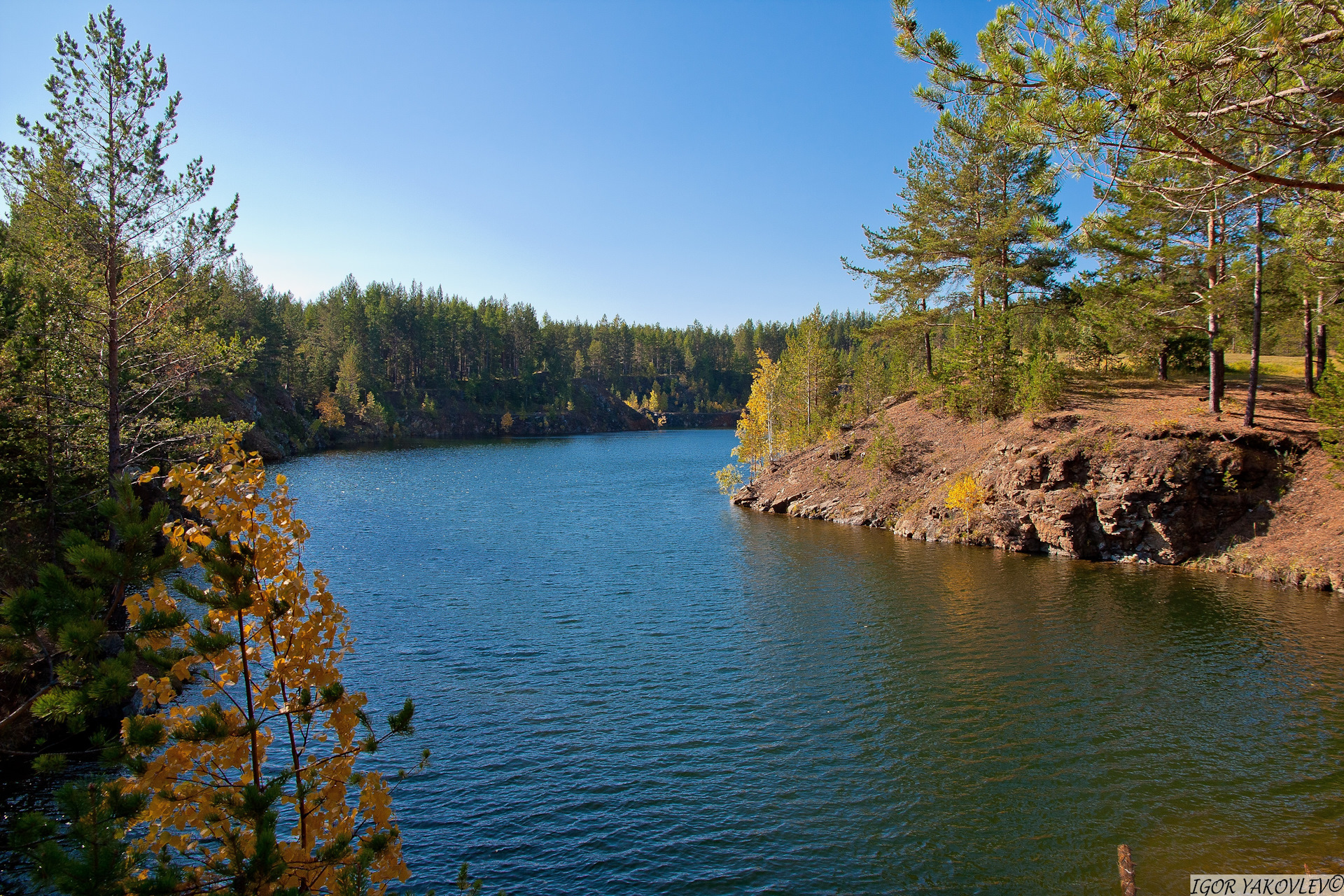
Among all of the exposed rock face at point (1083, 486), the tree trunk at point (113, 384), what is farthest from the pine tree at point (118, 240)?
the exposed rock face at point (1083, 486)

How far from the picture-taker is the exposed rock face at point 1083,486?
24562 millimetres

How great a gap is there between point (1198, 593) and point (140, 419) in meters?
31.1

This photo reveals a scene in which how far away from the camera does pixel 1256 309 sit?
24.4 m

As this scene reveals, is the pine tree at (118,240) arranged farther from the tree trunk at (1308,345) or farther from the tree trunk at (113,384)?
A: the tree trunk at (1308,345)

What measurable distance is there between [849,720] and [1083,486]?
1908cm

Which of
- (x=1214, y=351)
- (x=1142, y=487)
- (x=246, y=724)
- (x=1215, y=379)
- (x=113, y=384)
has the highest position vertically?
(x=1214, y=351)

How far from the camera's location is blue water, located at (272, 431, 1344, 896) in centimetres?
1003

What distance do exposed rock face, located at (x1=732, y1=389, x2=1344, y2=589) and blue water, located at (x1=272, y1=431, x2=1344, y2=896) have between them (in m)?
1.81

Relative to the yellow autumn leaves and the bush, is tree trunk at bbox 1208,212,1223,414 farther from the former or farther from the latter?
the yellow autumn leaves

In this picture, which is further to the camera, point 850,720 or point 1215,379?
point 1215,379

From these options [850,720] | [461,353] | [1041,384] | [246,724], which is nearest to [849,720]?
[850,720]

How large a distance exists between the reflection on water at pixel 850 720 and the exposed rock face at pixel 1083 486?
1.75 metres

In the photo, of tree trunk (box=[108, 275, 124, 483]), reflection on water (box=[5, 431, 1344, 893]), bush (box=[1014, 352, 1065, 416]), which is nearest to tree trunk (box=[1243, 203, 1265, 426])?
reflection on water (box=[5, 431, 1344, 893])

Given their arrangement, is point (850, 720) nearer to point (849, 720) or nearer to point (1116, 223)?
point (849, 720)
